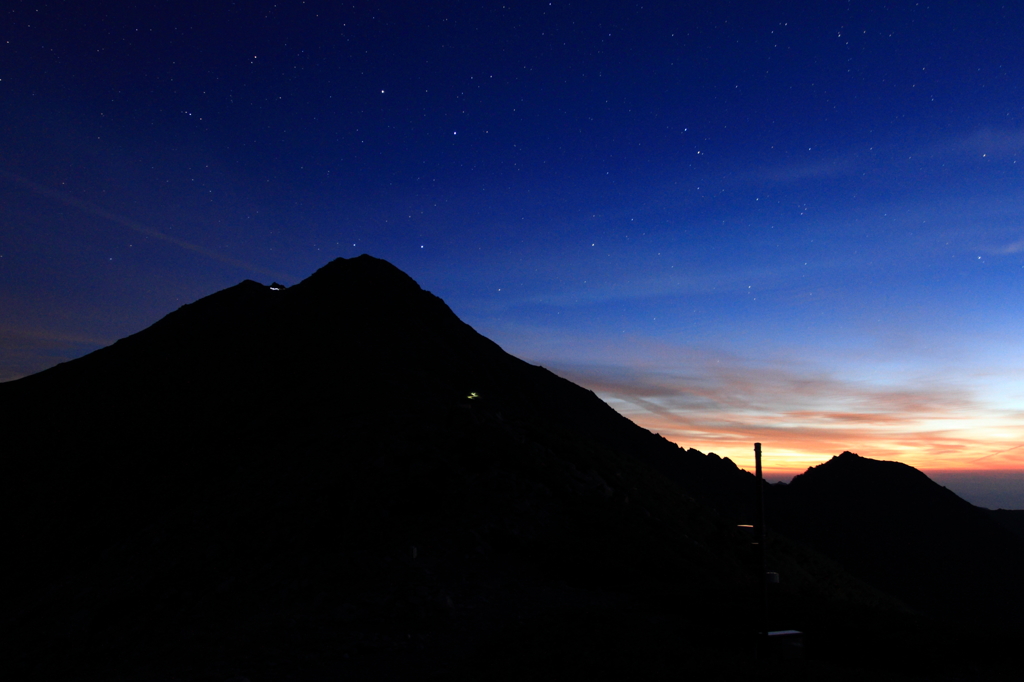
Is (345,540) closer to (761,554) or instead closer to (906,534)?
(761,554)

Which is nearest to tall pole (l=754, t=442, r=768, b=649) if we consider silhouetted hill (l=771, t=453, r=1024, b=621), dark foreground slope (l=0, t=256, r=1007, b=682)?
dark foreground slope (l=0, t=256, r=1007, b=682)

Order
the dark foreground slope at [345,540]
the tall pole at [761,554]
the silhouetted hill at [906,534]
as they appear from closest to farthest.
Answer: the tall pole at [761,554], the dark foreground slope at [345,540], the silhouetted hill at [906,534]

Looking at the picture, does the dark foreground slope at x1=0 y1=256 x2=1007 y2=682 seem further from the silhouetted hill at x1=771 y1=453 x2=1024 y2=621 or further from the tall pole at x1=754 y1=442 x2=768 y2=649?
the silhouetted hill at x1=771 y1=453 x2=1024 y2=621

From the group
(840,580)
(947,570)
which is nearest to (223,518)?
(840,580)

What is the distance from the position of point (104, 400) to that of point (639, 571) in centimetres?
5222

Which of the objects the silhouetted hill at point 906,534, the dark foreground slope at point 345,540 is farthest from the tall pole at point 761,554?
the silhouetted hill at point 906,534

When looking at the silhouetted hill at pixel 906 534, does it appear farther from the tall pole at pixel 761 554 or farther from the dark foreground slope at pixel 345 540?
the tall pole at pixel 761 554

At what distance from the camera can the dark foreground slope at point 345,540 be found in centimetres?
1476

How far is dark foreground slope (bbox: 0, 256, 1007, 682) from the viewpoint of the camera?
14758mm

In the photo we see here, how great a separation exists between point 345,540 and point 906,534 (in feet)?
330

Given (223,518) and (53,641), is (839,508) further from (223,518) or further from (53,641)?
(53,641)

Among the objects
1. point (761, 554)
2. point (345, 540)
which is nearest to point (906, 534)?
point (761, 554)

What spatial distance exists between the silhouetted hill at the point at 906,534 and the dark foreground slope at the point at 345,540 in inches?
1697

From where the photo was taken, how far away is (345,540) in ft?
75.9
